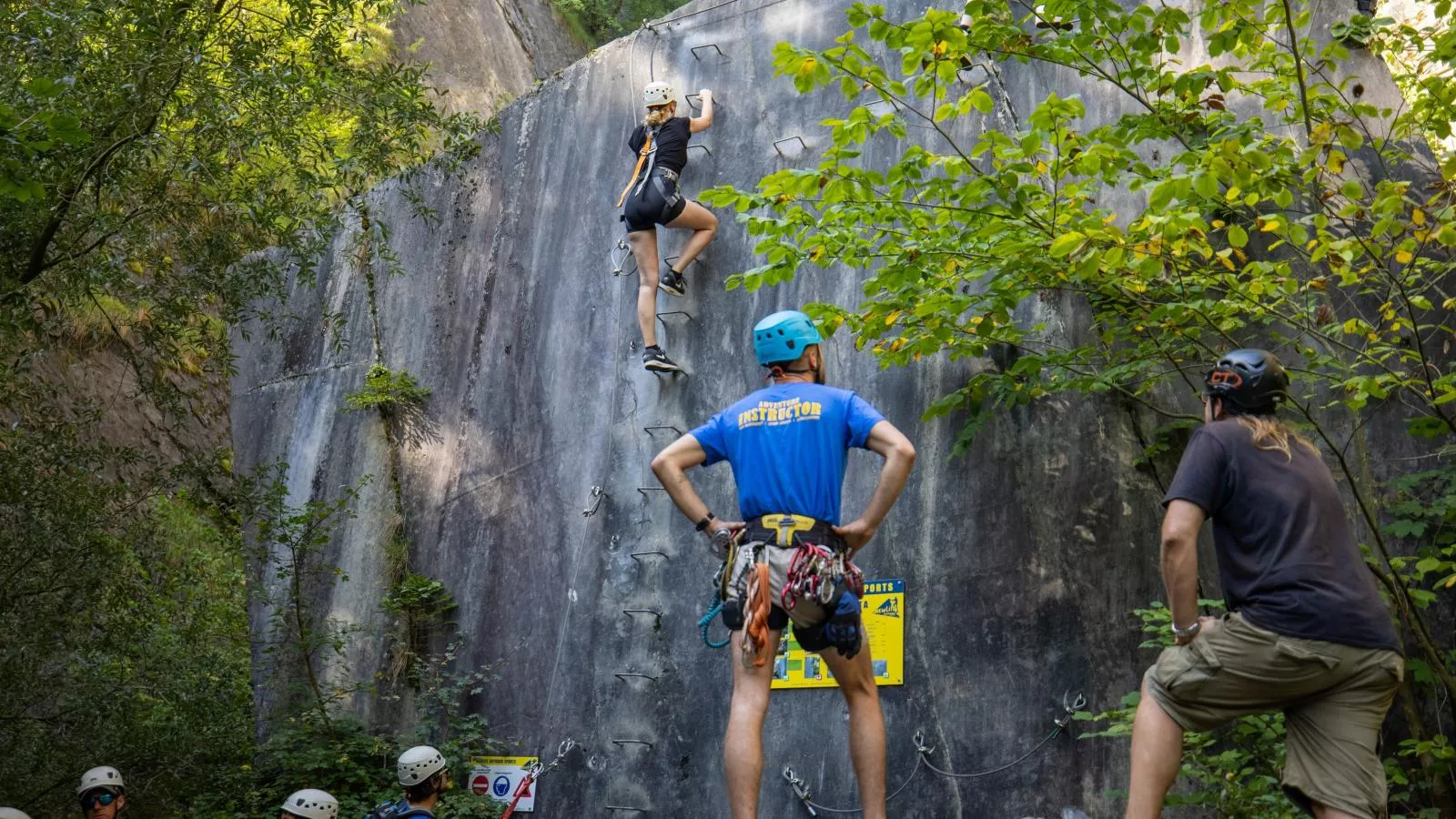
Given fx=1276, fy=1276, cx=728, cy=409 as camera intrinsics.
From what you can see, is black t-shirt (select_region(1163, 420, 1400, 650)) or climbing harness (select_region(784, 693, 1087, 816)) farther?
climbing harness (select_region(784, 693, 1087, 816))

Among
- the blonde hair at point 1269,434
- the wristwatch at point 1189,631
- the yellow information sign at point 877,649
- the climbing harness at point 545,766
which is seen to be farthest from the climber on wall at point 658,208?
the wristwatch at point 1189,631

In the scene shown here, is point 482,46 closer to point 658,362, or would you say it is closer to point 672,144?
point 672,144

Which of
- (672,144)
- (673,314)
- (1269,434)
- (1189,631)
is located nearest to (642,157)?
(672,144)

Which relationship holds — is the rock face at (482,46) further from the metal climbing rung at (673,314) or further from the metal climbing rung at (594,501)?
the metal climbing rung at (594,501)

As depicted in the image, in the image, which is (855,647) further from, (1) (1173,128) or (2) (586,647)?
(2) (586,647)

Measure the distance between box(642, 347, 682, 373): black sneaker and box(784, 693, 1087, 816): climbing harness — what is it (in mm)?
2588

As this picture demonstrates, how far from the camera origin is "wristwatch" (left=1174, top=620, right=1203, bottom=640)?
Result: 406 centimetres

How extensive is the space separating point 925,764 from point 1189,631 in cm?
287

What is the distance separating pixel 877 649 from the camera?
702 centimetres

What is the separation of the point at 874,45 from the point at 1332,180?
299 centimetres

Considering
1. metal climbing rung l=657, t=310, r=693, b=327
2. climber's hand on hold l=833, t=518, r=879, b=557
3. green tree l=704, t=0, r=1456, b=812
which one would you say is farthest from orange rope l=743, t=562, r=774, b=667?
metal climbing rung l=657, t=310, r=693, b=327

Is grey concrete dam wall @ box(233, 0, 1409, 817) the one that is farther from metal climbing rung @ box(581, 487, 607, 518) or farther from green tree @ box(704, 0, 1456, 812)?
green tree @ box(704, 0, 1456, 812)

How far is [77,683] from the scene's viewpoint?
9242 mm

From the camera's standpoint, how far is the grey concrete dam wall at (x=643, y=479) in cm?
657
